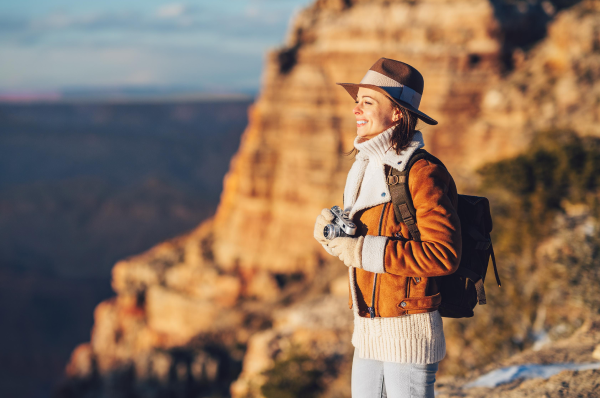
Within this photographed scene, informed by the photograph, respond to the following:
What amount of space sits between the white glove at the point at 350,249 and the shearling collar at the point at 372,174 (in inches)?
9.2

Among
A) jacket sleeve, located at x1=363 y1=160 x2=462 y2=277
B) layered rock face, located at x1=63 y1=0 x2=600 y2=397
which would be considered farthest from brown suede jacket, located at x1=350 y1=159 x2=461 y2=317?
layered rock face, located at x1=63 y1=0 x2=600 y2=397

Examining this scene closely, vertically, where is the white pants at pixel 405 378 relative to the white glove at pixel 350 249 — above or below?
below

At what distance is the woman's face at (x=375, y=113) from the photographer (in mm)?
2865

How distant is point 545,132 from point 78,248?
52.4 m

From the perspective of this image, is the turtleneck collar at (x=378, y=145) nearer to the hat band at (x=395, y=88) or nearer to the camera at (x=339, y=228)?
the hat band at (x=395, y=88)

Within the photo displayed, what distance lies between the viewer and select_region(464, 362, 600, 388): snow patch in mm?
4617

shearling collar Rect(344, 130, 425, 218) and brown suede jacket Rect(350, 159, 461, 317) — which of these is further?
shearling collar Rect(344, 130, 425, 218)

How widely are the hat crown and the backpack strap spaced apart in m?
0.39

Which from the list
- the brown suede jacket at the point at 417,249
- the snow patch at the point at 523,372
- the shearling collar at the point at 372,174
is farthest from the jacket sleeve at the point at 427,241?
the snow patch at the point at 523,372

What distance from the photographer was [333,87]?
2256 centimetres

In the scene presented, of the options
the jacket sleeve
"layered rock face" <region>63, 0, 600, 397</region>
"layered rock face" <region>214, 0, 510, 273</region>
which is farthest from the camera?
"layered rock face" <region>214, 0, 510, 273</region>

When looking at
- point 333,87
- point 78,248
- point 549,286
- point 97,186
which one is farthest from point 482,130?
point 97,186

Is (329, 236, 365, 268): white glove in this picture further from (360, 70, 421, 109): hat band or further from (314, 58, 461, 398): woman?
(360, 70, 421, 109): hat band

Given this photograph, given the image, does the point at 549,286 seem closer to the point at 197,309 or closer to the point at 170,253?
the point at 197,309
